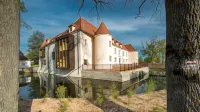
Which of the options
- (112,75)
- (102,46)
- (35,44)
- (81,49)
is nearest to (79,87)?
(112,75)

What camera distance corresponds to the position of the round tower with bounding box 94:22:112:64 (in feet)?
69.3

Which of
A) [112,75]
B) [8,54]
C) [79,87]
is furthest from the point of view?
[112,75]

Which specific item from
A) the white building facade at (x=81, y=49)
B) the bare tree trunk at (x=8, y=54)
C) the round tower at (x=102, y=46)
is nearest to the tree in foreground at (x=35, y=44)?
the white building facade at (x=81, y=49)

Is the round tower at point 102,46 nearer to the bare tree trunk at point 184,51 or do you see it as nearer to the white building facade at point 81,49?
the white building facade at point 81,49

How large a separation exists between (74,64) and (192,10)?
1985cm

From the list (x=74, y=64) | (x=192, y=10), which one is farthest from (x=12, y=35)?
(x=74, y=64)

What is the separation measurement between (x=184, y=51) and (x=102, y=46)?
65.2 feet

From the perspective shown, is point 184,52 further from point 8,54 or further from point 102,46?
point 102,46

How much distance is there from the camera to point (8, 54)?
145cm

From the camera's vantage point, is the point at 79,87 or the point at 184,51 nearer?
the point at 184,51

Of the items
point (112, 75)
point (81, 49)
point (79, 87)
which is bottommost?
point (79, 87)

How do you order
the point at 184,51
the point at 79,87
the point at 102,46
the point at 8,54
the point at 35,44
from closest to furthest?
1. the point at 184,51
2. the point at 8,54
3. the point at 79,87
4. the point at 102,46
5. the point at 35,44

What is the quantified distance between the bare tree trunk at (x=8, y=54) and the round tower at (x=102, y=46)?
64.5ft

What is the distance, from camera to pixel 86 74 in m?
18.5
